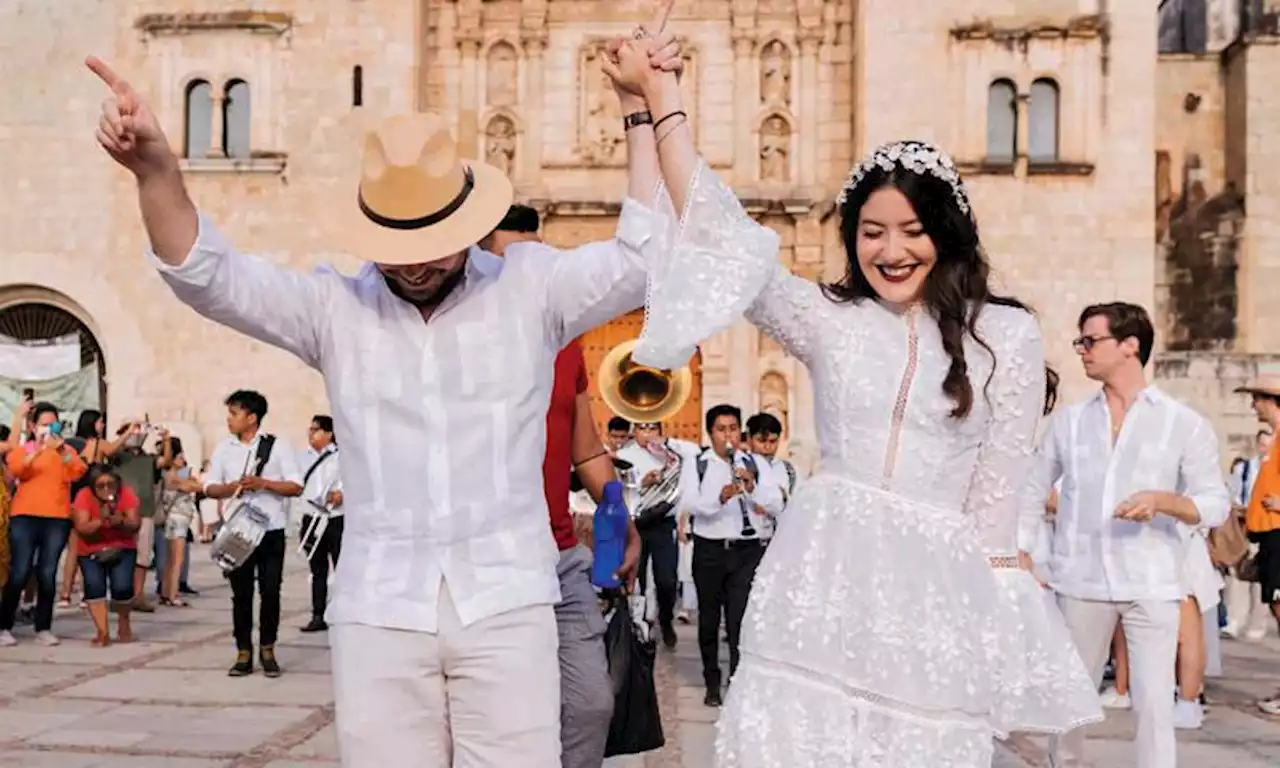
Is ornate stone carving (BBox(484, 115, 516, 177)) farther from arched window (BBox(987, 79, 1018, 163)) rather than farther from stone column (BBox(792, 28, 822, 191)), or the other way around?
arched window (BBox(987, 79, 1018, 163))

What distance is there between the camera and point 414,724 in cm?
280

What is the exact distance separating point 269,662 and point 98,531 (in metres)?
1.95

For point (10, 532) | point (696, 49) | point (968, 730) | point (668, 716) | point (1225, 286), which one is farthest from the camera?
point (1225, 286)

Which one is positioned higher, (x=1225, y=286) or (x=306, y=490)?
(x=1225, y=286)

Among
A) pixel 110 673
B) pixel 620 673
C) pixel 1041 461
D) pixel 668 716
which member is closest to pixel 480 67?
pixel 110 673

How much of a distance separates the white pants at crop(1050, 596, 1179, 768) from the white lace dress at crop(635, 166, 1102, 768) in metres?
2.10

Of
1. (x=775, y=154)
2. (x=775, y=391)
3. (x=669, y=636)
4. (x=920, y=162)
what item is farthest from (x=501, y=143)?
(x=920, y=162)

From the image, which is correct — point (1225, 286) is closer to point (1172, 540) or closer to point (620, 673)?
point (1172, 540)

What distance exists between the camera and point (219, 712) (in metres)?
7.24

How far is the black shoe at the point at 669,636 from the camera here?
10054 mm

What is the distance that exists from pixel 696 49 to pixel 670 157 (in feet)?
58.6

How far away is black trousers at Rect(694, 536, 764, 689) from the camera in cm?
802

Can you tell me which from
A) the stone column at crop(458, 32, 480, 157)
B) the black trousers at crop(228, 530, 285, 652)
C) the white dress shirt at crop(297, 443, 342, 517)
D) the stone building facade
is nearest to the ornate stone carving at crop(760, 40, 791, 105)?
the stone building facade

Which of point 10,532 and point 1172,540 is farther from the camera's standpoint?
point 10,532
